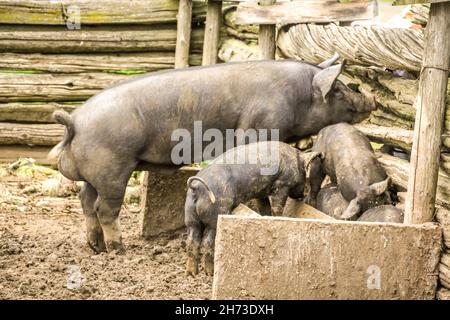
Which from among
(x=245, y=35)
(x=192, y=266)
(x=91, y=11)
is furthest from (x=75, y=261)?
(x=91, y=11)

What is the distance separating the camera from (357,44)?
6320mm

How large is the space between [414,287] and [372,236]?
439 mm

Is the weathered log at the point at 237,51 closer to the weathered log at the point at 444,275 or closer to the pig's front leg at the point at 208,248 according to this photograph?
the pig's front leg at the point at 208,248

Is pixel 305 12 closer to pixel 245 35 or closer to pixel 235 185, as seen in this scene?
pixel 245 35

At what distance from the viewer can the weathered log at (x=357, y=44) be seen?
5578 millimetres

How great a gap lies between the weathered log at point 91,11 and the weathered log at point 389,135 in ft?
12.4

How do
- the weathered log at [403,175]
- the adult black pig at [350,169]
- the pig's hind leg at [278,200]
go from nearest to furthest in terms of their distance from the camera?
the weathered log at [403,175] → the adult black pig at [350,169] → the pig's hind leg at [278,200]

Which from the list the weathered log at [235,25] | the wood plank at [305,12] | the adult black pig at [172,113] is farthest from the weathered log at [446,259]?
the weathered log at [235,25]

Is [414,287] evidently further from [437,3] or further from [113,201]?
[113,201]

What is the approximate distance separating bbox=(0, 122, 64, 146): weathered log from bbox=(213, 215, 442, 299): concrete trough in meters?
5.32

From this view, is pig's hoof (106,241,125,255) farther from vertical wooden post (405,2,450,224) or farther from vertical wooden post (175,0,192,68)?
vertical wooden post (175,0,192,68)

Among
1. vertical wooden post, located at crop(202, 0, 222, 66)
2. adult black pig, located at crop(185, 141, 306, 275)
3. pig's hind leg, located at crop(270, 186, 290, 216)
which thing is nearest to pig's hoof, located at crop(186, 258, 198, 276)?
adult black pig, located at crop(185, 141, 306, 275)

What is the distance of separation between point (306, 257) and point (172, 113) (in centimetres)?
188

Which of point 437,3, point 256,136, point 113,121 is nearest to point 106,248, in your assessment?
point 113,121
